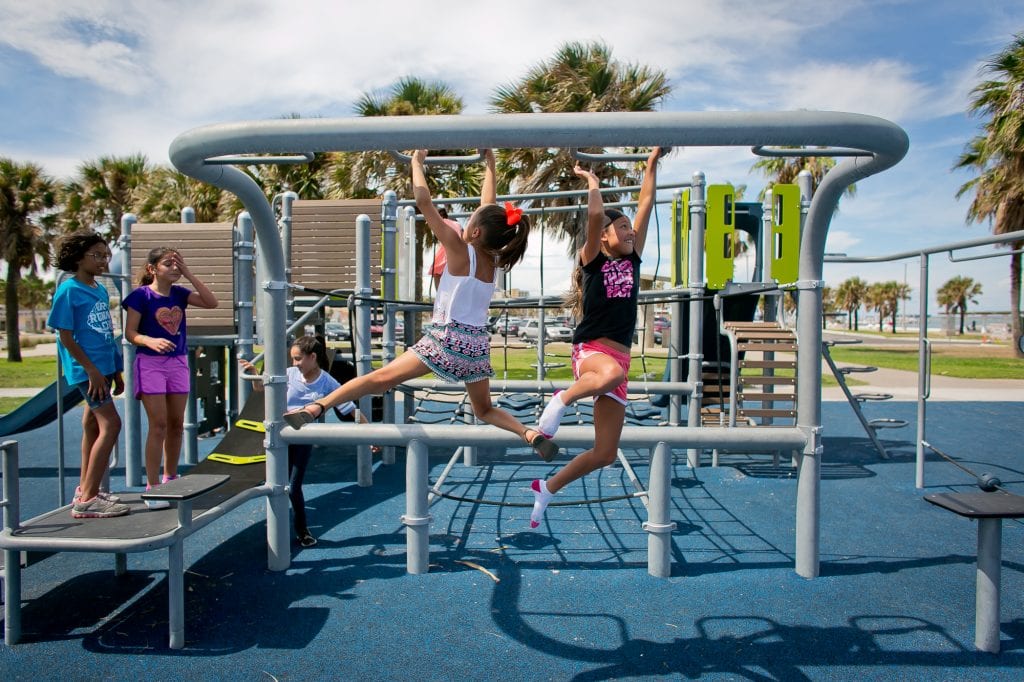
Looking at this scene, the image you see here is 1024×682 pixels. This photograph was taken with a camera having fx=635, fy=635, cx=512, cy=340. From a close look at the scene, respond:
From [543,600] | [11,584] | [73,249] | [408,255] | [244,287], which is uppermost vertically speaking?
[408,255]

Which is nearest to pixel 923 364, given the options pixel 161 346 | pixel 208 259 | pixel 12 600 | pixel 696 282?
pixel 696 282

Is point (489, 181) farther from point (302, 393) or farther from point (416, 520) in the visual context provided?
point (302, 393)

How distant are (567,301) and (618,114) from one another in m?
0.92

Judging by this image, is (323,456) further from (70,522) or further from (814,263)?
(814,263)

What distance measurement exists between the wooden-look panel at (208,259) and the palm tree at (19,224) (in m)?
18.8

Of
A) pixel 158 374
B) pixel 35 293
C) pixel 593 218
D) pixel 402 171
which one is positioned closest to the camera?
pixel 593 218

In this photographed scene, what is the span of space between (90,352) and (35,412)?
3.38 metres

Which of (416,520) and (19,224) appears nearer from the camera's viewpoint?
(416,520)

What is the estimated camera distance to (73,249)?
11.8 feet

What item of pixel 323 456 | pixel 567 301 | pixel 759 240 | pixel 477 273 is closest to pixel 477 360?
pixel 477 273

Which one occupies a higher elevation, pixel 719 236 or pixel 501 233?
pixel 719 236

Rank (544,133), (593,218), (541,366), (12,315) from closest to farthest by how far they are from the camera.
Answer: (544,133), (593,218), (541,366), (12,315)

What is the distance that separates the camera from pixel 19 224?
21047 millimetres

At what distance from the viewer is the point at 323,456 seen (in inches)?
286
